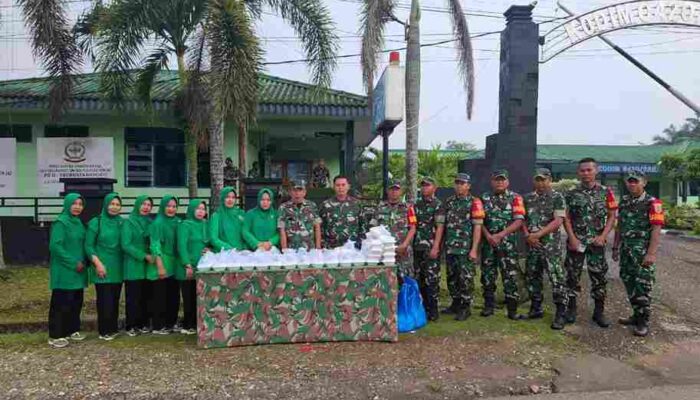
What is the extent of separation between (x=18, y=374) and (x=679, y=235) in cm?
1799

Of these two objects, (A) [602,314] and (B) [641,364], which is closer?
(B) [641,364]

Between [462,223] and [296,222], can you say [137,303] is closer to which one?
[296,222]

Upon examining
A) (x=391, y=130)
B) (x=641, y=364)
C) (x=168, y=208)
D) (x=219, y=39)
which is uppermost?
(x=219, y=39)

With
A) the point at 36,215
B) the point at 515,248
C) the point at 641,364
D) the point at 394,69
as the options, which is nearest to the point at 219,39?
the point at 394,69


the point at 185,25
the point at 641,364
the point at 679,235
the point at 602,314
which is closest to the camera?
the point at 641,364

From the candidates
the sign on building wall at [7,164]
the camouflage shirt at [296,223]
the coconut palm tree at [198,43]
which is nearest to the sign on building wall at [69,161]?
the sign on building wall at [7,164]

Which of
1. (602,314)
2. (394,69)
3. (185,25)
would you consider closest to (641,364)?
(602,314)

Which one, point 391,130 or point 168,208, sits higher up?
point 391,130

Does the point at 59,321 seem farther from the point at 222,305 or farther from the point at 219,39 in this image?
the point at 219,39

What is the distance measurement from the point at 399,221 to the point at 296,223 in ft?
3.46

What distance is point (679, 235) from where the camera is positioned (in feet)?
56.2

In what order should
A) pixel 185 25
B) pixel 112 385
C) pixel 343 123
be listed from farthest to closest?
pixel 343 123 < pixel 185 25 < pixel 112 385

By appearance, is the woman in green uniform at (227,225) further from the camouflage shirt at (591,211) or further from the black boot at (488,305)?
the camouflage shirt at (591,211)

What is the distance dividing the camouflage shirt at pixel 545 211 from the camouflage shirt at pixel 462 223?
1.63ft
